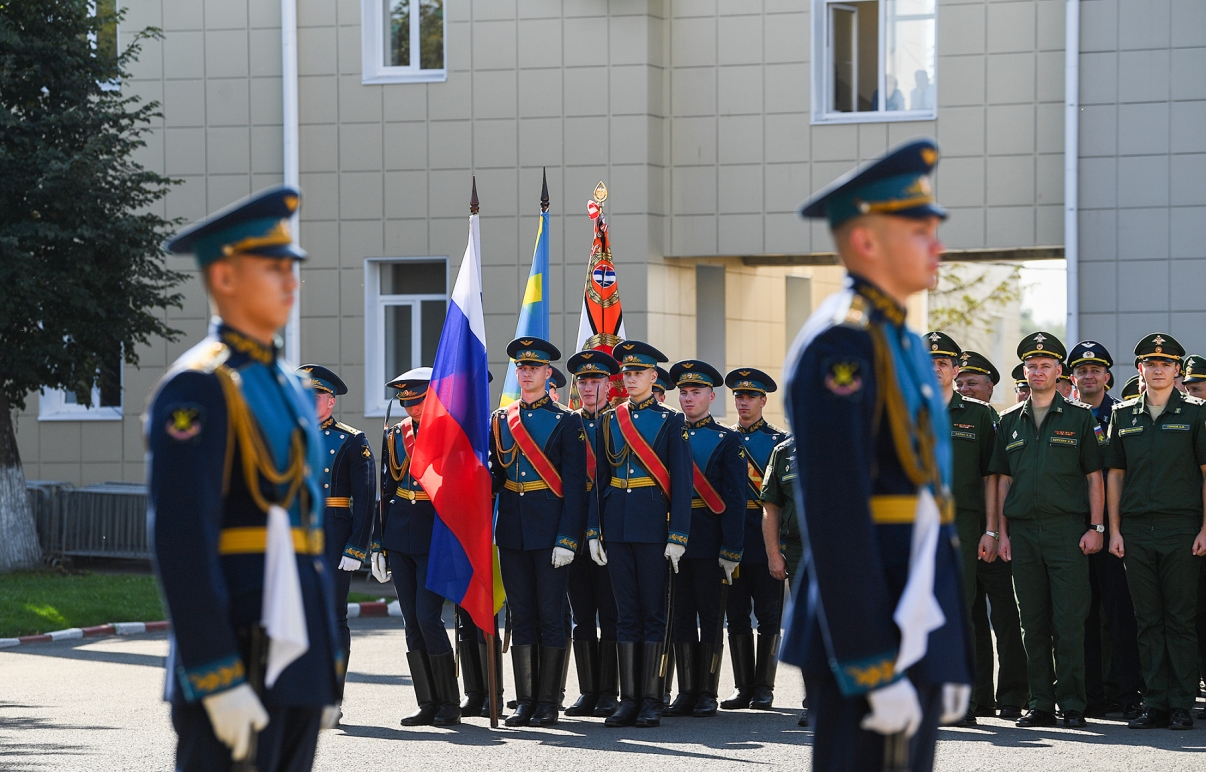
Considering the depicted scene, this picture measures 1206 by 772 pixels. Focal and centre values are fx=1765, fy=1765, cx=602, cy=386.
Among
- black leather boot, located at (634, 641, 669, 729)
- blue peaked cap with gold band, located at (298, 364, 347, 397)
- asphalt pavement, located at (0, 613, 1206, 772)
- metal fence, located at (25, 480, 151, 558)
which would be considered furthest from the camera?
metal fence, located at (25, 480, 151, 558)

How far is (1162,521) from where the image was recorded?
9992mm

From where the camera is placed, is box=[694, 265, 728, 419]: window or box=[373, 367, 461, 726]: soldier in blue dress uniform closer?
box=[373, 367, 461, 726]: soldier in blue dress uniform

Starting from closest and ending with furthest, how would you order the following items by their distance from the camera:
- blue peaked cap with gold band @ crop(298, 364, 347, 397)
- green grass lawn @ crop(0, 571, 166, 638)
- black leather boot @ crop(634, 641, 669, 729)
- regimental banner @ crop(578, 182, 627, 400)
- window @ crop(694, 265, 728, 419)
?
black leather boot @ crop(634, 641, 669, 729), blue peaked cap with gold band @ crop(298, 364, 347, 397), regimental banner @ crop(578, 182, 627, 400), green grass lawn @ crop(0, 571, 166, 638), window @ crop(694, 265, 728, 419)

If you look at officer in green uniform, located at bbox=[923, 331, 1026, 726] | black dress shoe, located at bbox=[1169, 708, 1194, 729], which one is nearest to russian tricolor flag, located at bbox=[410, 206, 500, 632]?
officer in green uniform, located at bbox=[923, 331, 1026, 726]

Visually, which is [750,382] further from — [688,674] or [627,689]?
[627,689]

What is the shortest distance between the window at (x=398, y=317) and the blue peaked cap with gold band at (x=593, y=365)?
1078 centimetres

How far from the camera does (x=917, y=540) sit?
404 centimetres

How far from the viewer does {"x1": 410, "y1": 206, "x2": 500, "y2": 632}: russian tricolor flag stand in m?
10.3

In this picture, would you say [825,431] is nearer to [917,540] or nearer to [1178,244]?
[917,540]

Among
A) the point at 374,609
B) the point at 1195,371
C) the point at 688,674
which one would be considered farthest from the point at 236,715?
the point at 374,609

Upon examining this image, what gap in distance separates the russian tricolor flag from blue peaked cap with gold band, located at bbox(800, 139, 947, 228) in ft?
21.0

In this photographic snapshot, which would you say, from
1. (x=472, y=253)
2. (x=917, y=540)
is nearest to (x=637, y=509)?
(x=472, y=253)

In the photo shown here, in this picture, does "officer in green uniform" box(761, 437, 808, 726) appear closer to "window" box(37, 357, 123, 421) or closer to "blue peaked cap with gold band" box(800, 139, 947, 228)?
"blue peaked cap with gold band" box(800, 139, 947, 228)

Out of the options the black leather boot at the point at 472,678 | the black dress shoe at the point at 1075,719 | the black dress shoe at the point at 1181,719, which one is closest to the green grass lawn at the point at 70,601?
the black leather boot at the point at 472,678
